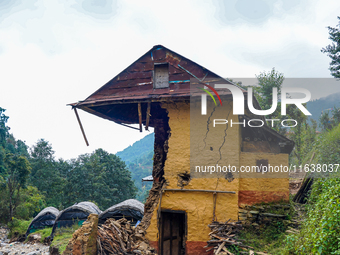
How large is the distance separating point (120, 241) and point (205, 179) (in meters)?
3.60

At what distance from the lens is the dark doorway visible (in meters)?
10.4

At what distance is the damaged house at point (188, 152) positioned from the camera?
9.17 meters

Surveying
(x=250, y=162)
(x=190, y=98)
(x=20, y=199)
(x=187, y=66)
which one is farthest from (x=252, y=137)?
(x=20, y=199)

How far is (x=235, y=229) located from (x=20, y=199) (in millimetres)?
25502

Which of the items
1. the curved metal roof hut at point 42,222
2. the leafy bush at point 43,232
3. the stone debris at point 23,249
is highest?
the curved metal roof hut at point 42,222

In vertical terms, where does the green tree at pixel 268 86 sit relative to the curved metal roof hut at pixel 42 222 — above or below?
above

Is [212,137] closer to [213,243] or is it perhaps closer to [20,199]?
[213,243]

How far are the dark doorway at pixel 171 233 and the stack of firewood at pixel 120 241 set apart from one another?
820 mm

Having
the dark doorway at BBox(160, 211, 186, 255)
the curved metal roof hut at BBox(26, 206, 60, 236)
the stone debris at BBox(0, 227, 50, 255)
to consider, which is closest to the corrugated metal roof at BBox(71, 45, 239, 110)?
the dark doorway at BBox(160, 211, 186, 255)

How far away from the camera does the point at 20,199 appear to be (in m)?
27.3

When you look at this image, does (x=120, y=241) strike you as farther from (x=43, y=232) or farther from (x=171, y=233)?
(x=43, y=232)

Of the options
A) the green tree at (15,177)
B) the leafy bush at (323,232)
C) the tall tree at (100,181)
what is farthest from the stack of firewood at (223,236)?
the tall tree at (100,181)

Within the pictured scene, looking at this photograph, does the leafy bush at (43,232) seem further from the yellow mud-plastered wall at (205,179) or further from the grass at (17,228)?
the yellow mud-plastered wall at (205,179)

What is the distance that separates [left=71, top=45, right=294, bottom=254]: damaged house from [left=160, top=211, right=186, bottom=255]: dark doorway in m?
0.04
